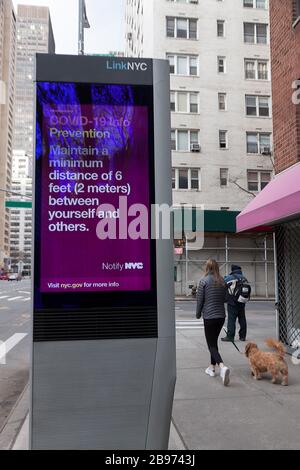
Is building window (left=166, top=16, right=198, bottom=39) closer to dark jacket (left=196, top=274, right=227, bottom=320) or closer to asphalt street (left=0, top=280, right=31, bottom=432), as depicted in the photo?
asphalt street (left=0, top=280, right=31, bottom=432)

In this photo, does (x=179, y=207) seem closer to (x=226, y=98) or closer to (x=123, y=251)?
(x=226, y=98)

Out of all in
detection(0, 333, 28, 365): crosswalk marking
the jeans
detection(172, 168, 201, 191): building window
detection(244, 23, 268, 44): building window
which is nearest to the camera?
detection(0, 333, 28, 365): crosswalk marking

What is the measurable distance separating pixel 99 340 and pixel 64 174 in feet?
4.30

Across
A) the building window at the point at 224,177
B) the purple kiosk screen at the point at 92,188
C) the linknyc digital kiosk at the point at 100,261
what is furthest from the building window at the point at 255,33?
the purple kiosk screen at the point at 92,188

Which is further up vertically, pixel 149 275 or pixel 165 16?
pixel 165 16

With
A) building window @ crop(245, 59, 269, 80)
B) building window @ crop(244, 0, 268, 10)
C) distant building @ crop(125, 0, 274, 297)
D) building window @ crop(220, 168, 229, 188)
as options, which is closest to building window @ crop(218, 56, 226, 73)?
distant building @ crop(125, 0, 274, 297)

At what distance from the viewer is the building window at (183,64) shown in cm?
3384

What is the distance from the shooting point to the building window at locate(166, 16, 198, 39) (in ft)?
112

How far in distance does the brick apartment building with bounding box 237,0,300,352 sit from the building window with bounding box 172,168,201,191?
22167 millimetres

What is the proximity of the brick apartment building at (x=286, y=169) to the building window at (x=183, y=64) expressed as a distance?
2419cm

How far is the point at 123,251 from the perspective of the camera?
354 cm
